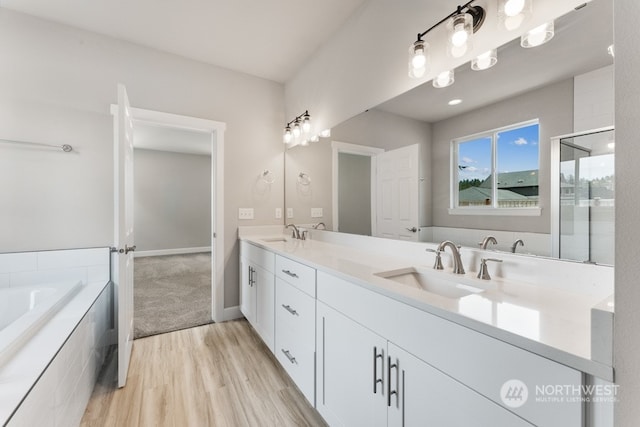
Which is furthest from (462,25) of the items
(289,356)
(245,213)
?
(245,213)

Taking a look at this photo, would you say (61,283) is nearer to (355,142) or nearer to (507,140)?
(355,142)

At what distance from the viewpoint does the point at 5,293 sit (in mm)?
1812

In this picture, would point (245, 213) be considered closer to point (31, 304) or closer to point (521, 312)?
point (31, 304)

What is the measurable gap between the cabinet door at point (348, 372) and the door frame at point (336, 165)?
845 mm

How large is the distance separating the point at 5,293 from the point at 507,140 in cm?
316

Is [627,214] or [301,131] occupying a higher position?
[301,131]

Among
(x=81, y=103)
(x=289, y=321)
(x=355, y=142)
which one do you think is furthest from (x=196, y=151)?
(x=289, y=321)

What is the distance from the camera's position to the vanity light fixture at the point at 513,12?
1.03 m

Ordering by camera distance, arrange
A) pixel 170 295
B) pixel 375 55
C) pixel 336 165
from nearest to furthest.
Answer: pixel 375 55
pixel 336 165
pixel 170 295

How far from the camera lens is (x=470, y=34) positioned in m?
1.20

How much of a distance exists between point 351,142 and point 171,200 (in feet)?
18.6

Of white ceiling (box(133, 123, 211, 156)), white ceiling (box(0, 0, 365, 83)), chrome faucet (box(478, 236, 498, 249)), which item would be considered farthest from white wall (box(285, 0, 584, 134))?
white ceiling (box(133, 123, 211, 156))

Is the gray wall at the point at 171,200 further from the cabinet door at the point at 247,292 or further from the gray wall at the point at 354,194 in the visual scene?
the gray wall at the point at 354,194

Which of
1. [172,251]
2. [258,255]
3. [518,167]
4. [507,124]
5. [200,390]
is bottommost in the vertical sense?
[200,390]
